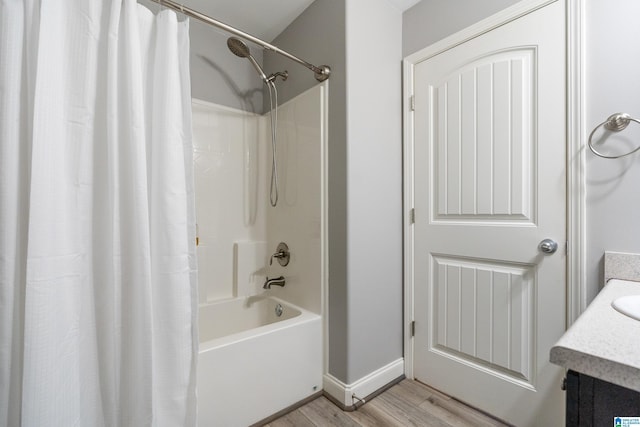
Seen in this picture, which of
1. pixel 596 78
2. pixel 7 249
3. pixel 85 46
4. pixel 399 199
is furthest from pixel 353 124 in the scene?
pixel 7 249

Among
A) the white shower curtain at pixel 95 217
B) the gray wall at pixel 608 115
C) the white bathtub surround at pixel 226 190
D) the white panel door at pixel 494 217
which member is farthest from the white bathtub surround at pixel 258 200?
the gray wall at pixel 608 115

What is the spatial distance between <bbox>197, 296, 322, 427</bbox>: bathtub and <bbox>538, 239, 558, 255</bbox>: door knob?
1139 millimetres

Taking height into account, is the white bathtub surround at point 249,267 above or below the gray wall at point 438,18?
below

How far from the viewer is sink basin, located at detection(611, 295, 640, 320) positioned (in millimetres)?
687

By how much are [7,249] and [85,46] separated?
0.65 m

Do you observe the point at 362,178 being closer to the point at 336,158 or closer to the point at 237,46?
the point at 336,158

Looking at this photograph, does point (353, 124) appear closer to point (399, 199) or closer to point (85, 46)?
point (399, 199)

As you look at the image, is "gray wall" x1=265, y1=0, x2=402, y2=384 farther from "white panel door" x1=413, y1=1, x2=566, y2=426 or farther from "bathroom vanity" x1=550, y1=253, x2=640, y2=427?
"bathroom vanity" x1=550, y1=253, x2=640, y2=427

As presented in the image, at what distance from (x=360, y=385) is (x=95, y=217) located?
1.43 metres

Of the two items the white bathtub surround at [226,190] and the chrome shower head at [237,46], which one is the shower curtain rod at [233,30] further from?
the white bathtub surround at [226,190]

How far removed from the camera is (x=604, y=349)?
51cm

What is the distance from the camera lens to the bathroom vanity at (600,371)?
47cm

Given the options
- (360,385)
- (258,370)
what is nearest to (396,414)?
(360,385)

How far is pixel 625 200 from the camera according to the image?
42.2 inches
